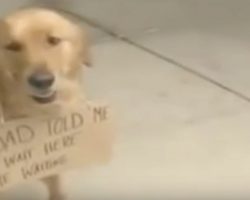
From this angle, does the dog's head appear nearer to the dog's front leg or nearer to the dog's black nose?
the dog's black nose

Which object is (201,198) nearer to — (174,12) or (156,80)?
(156,80)

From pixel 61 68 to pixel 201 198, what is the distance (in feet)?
1.28

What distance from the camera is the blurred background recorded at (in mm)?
1408

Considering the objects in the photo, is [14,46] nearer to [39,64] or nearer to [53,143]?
[39,64]

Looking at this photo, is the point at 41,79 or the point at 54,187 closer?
the point at 41,79

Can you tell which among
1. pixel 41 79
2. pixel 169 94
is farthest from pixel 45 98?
pixel 169 94

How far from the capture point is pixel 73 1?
2104mm

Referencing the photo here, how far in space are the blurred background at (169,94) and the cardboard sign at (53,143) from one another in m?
0.15

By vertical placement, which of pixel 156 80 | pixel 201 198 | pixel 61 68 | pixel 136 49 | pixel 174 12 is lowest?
pixel 201 198

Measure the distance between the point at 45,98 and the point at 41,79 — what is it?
0.06m

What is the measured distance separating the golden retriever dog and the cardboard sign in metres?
0.02

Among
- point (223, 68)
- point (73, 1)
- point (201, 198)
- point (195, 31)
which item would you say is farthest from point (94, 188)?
point (73, 1)

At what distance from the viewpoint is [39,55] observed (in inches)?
44.3

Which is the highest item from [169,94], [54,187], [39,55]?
[169,94]
